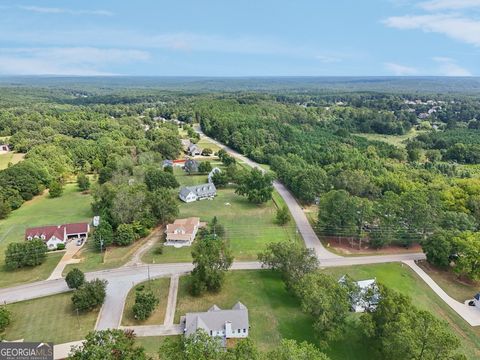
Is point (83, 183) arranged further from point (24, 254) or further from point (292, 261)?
point (292, 261)

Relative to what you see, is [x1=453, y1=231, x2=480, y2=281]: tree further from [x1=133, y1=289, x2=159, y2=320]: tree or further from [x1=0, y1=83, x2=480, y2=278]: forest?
[x1=133, y1=289, x2=159, y2=320]: tree

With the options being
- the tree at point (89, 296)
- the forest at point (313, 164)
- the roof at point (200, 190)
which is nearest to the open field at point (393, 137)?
the forest at point (313, 164)

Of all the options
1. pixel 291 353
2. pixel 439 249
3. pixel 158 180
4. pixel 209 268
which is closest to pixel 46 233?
pixel 158 180

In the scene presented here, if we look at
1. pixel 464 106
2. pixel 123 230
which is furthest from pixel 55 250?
pixel 464 106

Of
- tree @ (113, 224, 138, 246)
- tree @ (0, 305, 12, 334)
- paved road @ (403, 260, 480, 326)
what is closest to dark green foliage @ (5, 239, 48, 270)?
tree @ (113, 224, 138, 246)

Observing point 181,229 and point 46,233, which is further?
point 181,229

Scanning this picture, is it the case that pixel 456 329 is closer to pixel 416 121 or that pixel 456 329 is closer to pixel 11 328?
pixel 11 328
